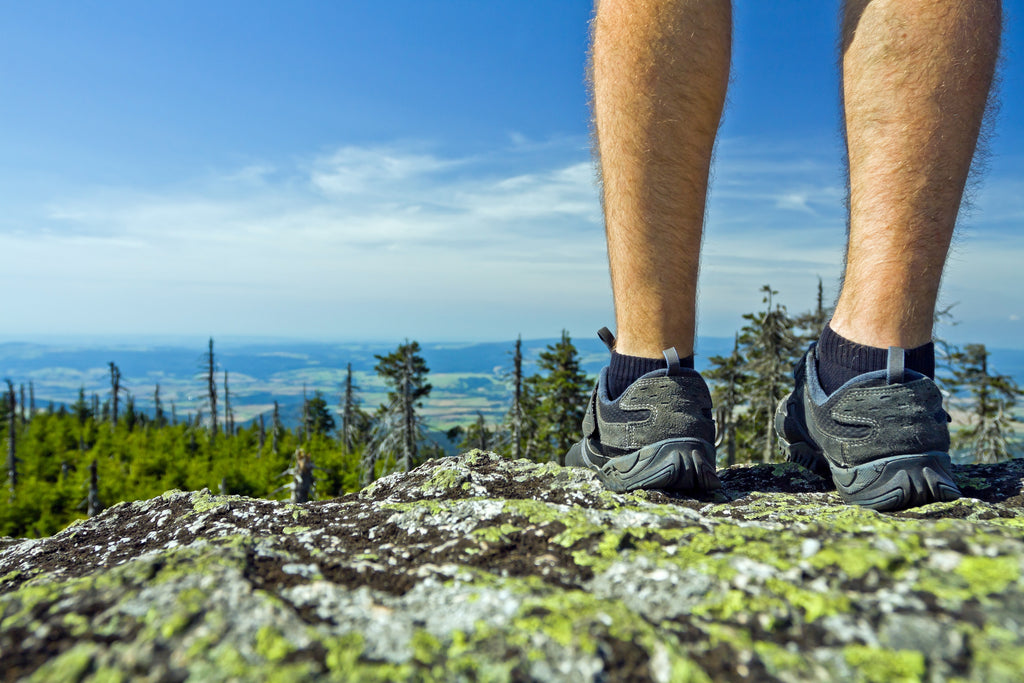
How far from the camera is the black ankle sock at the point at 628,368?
259 cm

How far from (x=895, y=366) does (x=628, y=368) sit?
3.46ft

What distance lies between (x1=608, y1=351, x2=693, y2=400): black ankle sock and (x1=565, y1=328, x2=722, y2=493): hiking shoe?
42 millimetres

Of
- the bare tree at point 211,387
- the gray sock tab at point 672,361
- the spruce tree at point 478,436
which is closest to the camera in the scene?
the gray sock tab at point 672,361

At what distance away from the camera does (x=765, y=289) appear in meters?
26.8

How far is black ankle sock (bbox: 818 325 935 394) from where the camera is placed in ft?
7.48

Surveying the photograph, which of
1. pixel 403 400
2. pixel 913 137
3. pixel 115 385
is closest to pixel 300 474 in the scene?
pixel 403 400

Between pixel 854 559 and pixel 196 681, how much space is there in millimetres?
1377

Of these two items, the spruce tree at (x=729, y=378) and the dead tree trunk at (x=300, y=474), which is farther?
the spruce tree at (x=729, y=378)

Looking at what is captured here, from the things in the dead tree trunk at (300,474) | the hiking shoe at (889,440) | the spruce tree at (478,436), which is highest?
the hiking shoe at (889,440)

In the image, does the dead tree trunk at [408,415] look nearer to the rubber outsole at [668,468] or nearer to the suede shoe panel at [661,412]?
the suede shoe panel at [661,412]

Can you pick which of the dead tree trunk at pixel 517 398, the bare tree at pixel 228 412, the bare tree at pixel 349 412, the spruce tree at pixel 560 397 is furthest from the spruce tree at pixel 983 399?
the bare tree at pixel 228 412

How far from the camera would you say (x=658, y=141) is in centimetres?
239

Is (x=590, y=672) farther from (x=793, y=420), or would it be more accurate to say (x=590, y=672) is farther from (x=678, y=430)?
(x=793, y=420)

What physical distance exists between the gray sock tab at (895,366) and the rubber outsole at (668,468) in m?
0.76
